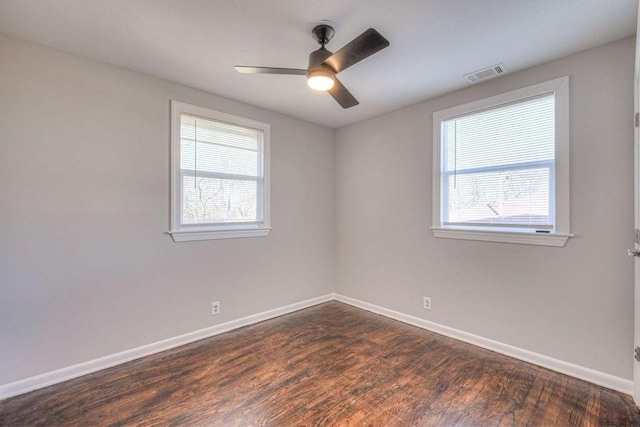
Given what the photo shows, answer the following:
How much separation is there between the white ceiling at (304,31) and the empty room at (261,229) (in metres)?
0.02

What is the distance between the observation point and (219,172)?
312 cm

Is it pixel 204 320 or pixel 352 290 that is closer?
pixel 204 320

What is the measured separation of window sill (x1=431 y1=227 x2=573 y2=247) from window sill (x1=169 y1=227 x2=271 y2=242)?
195 cm

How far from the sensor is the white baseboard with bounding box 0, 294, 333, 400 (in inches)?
81.6

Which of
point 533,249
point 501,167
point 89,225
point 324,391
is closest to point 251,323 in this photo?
point 324,391

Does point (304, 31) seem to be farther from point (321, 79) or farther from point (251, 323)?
point (251, 323)

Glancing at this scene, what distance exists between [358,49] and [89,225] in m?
2.42

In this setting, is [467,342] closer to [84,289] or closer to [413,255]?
[413,255]

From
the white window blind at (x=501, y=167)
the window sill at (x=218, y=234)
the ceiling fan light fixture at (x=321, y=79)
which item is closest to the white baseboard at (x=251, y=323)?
the window sill at (x=218, y=234)

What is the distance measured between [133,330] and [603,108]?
4.15m

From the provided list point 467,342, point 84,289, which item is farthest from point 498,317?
point 84,289

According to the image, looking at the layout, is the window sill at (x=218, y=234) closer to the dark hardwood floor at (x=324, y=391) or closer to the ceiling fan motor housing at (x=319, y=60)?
the dark hardwood floor at (x=324, y=391)

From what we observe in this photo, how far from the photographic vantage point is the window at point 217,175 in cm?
282

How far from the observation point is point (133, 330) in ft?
8.35
